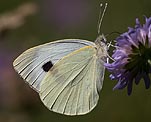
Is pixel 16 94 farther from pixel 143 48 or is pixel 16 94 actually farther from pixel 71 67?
pixel 143 48

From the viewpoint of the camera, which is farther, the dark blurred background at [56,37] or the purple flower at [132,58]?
the dark blurred background at [56,37]

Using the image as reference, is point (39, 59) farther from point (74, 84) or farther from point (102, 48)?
point (102, 48)

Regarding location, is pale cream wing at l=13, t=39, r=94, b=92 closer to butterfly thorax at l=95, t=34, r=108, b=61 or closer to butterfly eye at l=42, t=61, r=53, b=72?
butterfly eye at l=42, t=61, r=53, b=72

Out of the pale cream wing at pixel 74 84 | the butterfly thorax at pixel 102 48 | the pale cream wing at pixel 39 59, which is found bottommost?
the pale cream wing at pixel 74 84

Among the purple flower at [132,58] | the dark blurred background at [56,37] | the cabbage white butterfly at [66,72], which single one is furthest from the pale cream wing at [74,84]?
the dark blurred background at [56,37]

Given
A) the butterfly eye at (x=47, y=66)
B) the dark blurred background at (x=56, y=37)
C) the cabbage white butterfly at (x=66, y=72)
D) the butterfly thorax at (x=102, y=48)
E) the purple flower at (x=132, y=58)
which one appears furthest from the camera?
the dark blurred background at (x=56, y=37)

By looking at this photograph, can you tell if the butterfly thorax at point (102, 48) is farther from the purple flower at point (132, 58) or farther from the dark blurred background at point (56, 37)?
the dark blurred background at point (56, 37)
